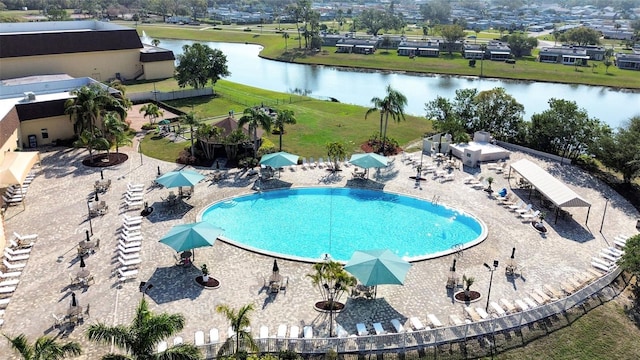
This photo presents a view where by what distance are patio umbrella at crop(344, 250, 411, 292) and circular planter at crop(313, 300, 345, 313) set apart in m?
1.55

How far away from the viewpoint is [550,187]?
102ft

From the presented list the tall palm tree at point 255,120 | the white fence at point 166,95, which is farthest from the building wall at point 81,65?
the tall palm tree at point 255,120

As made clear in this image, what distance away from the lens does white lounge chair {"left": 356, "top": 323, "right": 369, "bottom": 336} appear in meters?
19.5

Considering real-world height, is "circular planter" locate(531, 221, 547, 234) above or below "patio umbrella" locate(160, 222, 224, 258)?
below

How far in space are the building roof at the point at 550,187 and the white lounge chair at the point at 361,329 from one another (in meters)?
16.1

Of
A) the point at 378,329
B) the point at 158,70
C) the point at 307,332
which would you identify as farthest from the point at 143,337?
the point at 158,70

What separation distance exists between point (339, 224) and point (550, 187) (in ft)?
45.7

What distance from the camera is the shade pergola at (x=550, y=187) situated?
94.5ft

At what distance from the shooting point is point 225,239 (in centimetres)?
2688

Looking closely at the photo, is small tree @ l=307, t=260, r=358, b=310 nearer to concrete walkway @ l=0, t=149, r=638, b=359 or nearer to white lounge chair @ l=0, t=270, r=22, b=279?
concrete walkway @ l=0, t=149, r=638, b=359

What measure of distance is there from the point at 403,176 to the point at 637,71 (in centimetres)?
9199

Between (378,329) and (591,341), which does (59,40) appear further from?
(591,341)

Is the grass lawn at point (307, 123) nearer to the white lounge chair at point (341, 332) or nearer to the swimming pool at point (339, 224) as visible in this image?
the swimming pool at point (339, 224)

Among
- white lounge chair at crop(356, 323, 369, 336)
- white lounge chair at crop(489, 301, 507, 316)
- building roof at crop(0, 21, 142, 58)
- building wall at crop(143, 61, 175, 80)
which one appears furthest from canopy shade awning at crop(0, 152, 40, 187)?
building wall at crop(143, 61, 175, 80)
